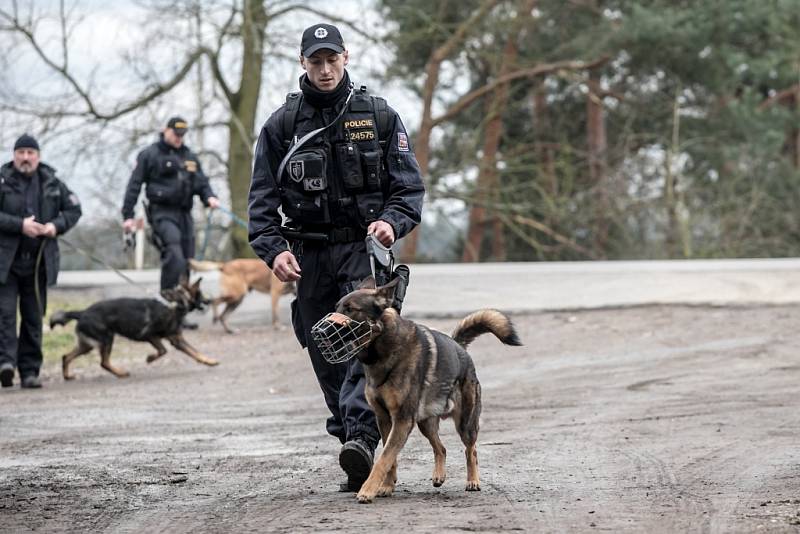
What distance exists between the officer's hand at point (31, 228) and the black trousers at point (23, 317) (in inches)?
17.0

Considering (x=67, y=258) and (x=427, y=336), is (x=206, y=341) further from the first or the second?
(x=427, y=336)

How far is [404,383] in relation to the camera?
5543 millimetres

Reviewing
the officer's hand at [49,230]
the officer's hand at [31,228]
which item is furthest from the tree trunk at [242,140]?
the officer's hand at [31,228]

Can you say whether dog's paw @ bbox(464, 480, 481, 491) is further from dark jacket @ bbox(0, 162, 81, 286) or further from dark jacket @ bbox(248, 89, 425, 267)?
dark jacket @ bbox(0, 162, 81, 286)

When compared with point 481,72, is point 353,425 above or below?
below

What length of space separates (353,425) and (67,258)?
18884 mm

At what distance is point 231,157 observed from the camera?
2438 cm

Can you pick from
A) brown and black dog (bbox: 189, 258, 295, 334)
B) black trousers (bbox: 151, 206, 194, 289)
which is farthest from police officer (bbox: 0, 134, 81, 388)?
brown and black dog (bbox: 189, 258, 295, 334)

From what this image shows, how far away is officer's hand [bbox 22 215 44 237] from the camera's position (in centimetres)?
1135

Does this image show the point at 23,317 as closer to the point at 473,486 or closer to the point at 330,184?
the point at 330,184

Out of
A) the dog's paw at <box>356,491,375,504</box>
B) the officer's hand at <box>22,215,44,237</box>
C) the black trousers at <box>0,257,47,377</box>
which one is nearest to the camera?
the dog's paw at <box>356,491,375,504</box>

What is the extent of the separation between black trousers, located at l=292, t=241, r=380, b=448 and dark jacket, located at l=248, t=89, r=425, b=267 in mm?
138

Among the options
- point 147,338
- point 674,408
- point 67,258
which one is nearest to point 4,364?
point 147,338

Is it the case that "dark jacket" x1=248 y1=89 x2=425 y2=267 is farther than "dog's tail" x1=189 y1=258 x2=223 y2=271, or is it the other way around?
"dog's tail" x1=189 y1=258 x2=223 y2=271
